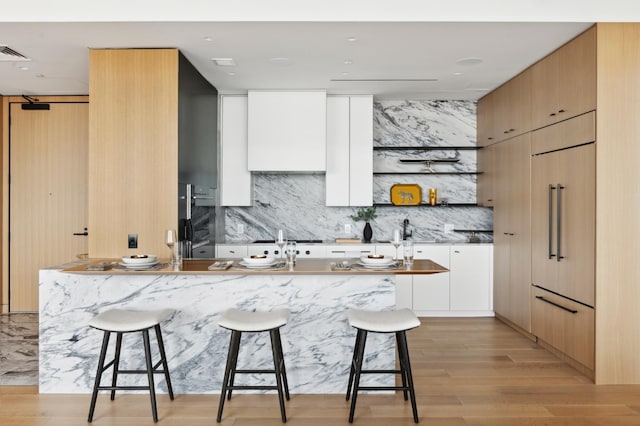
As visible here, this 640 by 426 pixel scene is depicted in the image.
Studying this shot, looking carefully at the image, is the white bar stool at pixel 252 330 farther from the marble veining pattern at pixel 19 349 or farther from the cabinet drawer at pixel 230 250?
the cabinet drawer at pixel 230 250

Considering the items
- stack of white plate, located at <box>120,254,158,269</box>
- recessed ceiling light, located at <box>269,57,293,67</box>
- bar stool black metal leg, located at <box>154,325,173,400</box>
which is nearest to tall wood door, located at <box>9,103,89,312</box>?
recessed ceiling light, located at <box>269,57,293,67</box>

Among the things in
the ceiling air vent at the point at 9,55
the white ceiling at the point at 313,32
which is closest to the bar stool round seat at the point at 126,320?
the white ceiling at the point at 313,32

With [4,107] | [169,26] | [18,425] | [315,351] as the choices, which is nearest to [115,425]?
[18,425]

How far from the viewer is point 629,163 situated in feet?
11.9

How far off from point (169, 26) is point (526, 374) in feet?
12.6

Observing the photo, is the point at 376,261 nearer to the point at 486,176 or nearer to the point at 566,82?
the point at 566,82

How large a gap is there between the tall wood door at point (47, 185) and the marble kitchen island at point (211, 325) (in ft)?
9.52

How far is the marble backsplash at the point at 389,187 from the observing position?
632 cm

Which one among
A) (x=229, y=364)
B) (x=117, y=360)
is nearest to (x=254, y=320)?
(x=229, y=364)

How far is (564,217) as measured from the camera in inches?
161

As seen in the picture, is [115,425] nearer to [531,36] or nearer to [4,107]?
[531,36]

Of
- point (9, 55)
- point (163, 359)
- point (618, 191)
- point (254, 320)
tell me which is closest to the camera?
point (254, 320)

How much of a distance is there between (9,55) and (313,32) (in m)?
2.73

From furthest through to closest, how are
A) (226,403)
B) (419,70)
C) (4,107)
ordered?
(4,107), (419,70), (226,403)
